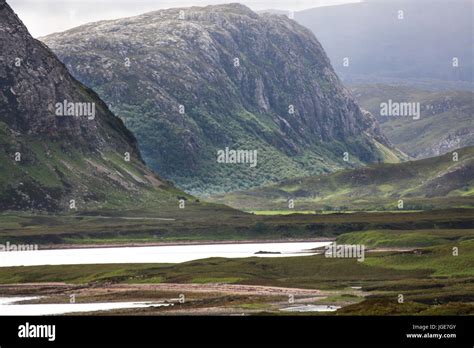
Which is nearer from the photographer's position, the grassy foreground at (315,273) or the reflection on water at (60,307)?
the reflection on water at (60,307)

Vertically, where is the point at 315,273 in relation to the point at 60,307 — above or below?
above

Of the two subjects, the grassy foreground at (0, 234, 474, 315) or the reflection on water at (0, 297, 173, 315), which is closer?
the reflection on water at (0, 297, 173, 315)

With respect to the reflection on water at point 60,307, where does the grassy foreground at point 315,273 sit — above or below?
above

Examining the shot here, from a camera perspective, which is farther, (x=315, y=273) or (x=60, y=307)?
(x=315, y=273)

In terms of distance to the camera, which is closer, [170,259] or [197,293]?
[197,293]

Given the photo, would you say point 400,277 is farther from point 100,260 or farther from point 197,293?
point 100,260

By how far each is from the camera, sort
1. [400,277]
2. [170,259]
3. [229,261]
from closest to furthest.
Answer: [400,277]
[229,261]
[170,259]

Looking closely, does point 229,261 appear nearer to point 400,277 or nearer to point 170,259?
point 170,259

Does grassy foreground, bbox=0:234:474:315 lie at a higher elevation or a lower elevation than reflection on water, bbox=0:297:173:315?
higher
